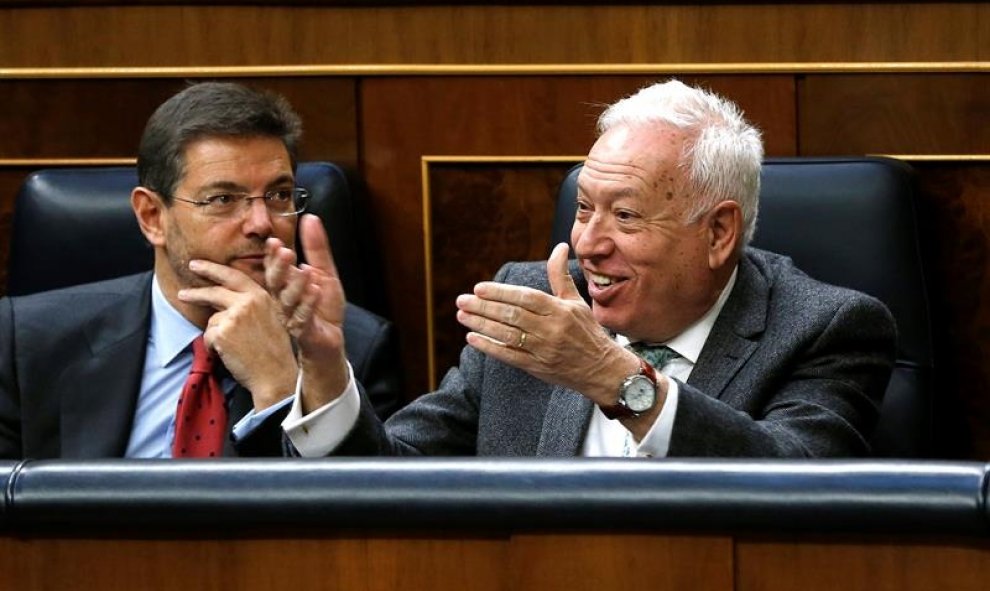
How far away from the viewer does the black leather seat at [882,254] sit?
178 cm

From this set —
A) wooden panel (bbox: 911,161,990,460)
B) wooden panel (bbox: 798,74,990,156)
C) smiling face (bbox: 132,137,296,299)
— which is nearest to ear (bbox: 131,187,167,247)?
smiling face (bbox: 132,137,296,299)

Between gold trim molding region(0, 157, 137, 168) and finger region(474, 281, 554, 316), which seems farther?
gold trim molding region(0, 157, 137, 168)

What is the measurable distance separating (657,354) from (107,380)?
24.7 inches

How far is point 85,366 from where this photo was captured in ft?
6.27

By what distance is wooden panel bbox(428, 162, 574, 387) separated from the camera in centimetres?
215

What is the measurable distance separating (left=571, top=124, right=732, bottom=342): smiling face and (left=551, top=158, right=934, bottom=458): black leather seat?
154 mm

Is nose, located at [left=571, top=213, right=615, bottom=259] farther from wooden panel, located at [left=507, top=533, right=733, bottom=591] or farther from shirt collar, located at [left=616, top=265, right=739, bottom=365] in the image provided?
wooden panel, located at [left=507, top=533, right=733, bottom=591]

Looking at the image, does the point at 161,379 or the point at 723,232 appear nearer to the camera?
the point at 723,232

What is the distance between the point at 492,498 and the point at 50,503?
288 mm

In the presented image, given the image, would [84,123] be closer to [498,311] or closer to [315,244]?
[315,244]

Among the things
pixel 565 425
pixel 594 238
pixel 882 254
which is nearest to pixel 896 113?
pixel 882 254

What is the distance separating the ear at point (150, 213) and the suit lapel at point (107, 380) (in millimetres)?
65

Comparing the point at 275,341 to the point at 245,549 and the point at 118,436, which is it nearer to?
the point at 118,436

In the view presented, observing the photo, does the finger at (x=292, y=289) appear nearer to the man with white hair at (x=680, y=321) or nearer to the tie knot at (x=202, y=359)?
the man with white hair at (x=680, y=321)
